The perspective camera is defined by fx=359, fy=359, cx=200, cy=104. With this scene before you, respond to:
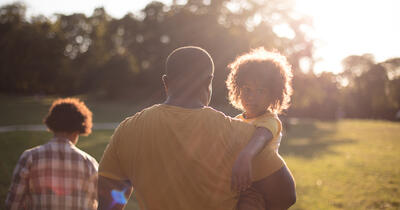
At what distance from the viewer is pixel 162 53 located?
3966 cm

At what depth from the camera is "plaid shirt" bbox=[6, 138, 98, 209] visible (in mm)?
3193

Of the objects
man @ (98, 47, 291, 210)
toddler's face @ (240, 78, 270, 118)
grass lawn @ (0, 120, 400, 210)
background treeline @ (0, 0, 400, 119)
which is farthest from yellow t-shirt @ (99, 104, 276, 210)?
background treeline @ (0, 0, 400, 119)

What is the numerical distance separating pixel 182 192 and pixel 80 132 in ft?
6.98

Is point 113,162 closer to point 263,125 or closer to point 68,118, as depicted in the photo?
point 263,125

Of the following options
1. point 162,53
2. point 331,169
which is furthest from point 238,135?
point 162,53

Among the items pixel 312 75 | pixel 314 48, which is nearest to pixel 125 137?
pixel 312 75

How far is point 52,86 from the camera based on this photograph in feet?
167

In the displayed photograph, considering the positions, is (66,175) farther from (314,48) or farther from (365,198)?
(314,48)

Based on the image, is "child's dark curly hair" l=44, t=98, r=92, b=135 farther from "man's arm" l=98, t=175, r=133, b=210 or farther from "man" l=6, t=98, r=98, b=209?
"man's arm" l=98, t=175, r=133, b=210

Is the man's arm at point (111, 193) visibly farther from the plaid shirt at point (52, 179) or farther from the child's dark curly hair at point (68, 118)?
the child's dark curly hair at point (68, 118)

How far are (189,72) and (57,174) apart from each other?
1.98 meters

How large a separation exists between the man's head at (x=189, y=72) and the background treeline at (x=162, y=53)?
20.9 meters

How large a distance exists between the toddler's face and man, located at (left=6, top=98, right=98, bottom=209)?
69.2 inches

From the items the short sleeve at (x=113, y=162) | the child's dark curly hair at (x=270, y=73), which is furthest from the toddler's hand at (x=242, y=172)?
the child's dark curly hair at (x=270, y=73)
